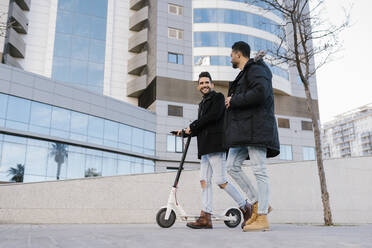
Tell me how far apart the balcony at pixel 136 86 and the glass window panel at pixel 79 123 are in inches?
337

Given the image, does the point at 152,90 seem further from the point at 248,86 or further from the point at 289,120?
the point at 248,86

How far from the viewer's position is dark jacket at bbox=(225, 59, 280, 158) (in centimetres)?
374

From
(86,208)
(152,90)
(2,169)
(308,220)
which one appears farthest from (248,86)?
(152,90)

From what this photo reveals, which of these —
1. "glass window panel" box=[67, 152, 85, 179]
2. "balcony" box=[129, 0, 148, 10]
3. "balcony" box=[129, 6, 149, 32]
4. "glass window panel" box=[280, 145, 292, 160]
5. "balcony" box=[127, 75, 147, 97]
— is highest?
"balcony" box=[129, 0, 148, 10]

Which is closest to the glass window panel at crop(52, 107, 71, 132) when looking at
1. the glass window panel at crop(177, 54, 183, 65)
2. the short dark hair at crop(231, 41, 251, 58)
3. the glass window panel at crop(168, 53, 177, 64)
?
the glass window panel at crop(168, 53, 177, 64)

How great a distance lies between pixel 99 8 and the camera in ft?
116

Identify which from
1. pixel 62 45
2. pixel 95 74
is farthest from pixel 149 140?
pixel 62 45

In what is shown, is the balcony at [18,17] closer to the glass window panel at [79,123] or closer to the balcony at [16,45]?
the balcony at [16,45]

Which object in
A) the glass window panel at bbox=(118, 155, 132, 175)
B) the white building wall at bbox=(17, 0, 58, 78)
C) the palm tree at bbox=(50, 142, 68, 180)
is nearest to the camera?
the palm tree at bbox=(50, 142, 68, 180)

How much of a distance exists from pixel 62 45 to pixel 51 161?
45.0 feet

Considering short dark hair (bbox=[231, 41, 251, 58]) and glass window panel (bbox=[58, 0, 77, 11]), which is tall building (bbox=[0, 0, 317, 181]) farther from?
short dark hair (bbox=[231, 41, 251, 58])

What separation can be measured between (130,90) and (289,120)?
56.1 feet

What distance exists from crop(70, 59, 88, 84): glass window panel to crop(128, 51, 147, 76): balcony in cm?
483

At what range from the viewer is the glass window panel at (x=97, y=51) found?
3420 cm
